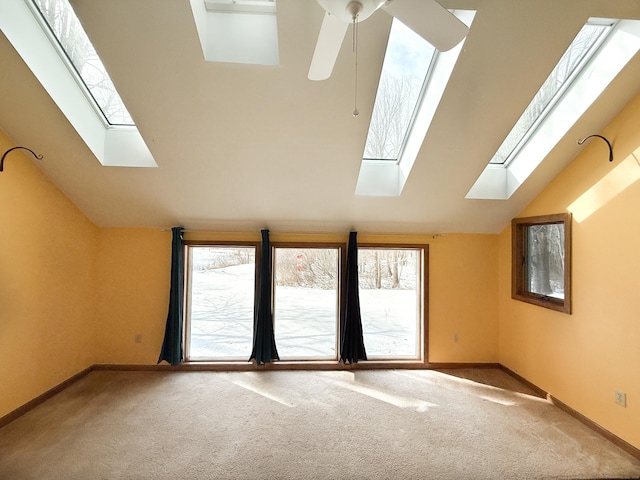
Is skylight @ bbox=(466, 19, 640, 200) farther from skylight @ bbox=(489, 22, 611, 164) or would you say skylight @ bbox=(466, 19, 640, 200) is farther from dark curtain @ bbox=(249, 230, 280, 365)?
dark curtain @ bbox=(249, 230, 280, 365)

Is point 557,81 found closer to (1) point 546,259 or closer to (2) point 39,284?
(1) point 546,259

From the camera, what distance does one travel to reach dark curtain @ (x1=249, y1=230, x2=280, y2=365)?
3834mm

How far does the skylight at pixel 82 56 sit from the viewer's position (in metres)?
2.12

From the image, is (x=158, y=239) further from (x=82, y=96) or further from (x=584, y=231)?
(x=584, y=231)

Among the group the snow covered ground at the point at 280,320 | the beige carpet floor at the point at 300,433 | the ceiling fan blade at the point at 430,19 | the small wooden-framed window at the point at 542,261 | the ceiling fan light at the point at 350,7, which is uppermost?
the ceiling fan blade at the point at 430,19

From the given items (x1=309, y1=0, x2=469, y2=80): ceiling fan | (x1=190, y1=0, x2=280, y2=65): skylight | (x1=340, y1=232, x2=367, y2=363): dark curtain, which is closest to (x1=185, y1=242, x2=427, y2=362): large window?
(x1=340, y1=232, x2=367, y2=363): dark curtain

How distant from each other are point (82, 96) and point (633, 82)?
4111 mm

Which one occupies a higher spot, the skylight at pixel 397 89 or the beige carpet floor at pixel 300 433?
the skylight at pixel 397 89

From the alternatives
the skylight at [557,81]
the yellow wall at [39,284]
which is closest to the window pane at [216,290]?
the yellow wall at [39,284]

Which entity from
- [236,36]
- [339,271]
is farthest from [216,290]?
[236,36]

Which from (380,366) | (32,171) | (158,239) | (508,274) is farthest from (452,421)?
(32,171)

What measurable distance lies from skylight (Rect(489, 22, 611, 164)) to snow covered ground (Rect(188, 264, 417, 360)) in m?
2.20

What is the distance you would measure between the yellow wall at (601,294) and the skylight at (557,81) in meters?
0.47

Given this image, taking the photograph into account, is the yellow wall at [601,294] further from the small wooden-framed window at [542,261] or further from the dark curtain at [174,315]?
the dark curtain at [174,315]
